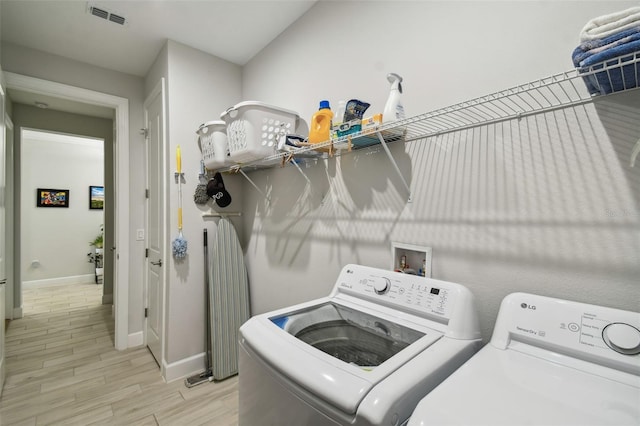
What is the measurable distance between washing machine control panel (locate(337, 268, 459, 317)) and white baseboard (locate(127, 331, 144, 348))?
251cm

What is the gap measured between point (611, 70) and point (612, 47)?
0.10m

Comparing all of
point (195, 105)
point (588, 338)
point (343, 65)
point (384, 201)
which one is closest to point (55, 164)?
Result: point (195, 105)

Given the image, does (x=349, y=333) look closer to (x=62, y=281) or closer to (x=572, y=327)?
(x=572, y=327)

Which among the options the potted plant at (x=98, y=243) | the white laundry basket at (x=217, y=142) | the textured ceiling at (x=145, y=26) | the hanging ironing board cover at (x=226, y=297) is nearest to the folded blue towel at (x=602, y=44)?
the textured ceiling at (x=145, y=26)

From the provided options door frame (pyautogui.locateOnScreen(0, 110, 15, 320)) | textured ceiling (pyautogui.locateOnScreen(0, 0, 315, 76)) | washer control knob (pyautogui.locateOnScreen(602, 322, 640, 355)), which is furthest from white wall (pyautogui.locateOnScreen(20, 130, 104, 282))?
washer control knob (pyautogui.locateOnScreen(602, 322, 640, 355))

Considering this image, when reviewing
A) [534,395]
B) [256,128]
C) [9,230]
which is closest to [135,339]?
[9,230]

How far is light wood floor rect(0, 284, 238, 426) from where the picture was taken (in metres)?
1.81

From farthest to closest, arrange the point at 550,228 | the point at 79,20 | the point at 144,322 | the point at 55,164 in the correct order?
1. the point at 55,164
2. the point at 144,322
3. the point at 79,20
4. the point at 550,228

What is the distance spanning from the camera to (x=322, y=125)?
155 centimetres

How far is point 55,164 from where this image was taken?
4.92m

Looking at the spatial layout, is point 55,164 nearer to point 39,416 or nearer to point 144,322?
point 144,322

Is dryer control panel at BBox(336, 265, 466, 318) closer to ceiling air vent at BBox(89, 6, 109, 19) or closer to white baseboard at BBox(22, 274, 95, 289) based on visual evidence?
ceiling air vent at BBox(89, 6, 109, 19)

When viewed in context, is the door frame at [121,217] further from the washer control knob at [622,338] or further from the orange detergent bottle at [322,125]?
the washer control knob at [622,338]

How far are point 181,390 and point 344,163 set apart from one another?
2.00 meters
